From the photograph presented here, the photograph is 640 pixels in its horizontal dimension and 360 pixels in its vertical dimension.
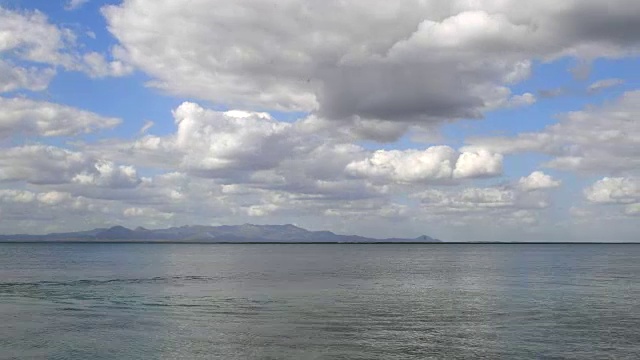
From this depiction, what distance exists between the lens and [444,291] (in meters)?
77.5

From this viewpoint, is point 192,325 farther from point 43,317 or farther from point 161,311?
point 43,317

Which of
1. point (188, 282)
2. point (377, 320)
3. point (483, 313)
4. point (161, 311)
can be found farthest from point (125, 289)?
point (483, 313)

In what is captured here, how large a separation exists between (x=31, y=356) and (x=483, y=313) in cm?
3801

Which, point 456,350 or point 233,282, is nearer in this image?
point 456,350

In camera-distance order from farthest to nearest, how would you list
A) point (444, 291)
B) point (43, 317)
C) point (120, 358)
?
point (444, 291) < point (43, 317) < point (120, 358)

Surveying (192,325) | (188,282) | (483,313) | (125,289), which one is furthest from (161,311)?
(188,282)

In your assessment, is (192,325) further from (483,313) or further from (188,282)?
(188,282)

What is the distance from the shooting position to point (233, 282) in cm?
9356

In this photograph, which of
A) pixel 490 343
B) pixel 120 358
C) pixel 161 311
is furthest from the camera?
pixel 161 311

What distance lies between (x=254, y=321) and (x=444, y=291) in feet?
118

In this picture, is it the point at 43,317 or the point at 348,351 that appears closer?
the point at 348,351

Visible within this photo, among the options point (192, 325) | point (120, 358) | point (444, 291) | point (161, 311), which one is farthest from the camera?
point (444, 291)

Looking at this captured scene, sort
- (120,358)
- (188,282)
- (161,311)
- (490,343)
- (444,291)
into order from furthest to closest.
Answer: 1. (188,282)
2. (444,291)
3. (161,311)
4. (490,343)
5. (120,358)

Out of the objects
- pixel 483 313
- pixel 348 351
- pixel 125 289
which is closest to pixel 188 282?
pixel 125 289
